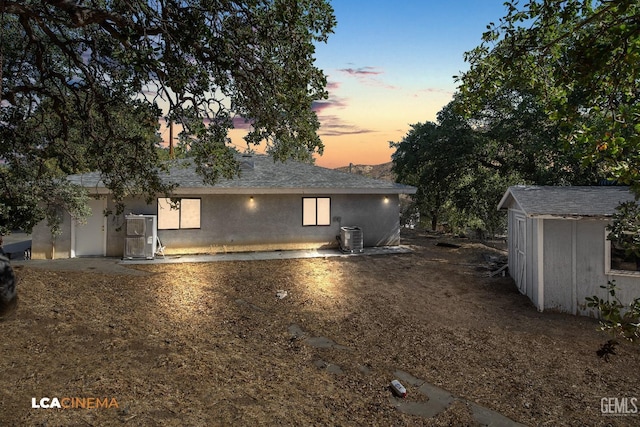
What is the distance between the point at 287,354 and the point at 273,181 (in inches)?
424

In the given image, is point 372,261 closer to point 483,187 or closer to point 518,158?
point 483,187

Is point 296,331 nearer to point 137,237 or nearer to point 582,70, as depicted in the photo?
point 582,70

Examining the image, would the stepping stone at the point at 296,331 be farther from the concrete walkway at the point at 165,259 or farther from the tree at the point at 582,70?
the concrete walkway at the point at 165,259

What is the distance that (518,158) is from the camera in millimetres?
17844

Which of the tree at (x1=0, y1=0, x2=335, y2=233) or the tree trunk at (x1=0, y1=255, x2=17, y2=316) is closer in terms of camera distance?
the tree at (x1=0, y1=0, x2=335, y2=233)

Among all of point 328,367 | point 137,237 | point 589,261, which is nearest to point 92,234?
point 137,237

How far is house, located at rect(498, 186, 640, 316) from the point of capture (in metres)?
7.90

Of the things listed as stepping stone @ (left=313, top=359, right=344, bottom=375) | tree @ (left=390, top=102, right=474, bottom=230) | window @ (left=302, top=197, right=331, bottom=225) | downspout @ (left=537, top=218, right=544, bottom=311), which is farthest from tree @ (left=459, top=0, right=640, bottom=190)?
tree @ (left=390, top=102, right=474, bottom=230)

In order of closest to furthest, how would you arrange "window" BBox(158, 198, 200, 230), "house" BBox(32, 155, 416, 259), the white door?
the white door
"house" BBox(32, 155, 416, 259)
"window" BBox(158, 198, 200, 230)

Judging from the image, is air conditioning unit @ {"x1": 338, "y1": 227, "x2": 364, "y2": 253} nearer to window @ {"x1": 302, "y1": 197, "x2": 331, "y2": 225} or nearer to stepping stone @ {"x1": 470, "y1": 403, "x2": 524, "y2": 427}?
window @ {"x1": 302, "y1": 197, "x2": 331, "y2": 225}

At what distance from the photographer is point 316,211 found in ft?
53.9

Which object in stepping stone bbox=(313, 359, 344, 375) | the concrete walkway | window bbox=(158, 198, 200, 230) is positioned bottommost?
stepping stone bbox=(313, 359, 344, 375)

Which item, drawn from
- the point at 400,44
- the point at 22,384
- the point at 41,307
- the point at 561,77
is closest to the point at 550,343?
the point at 561,77

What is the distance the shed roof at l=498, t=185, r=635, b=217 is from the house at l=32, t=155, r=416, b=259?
7.44 meters
